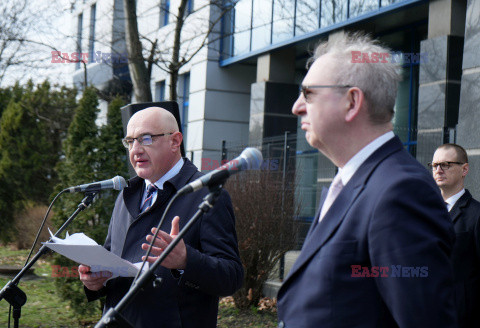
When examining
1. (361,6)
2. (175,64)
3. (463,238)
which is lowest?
(463,238)

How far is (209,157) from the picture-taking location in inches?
655

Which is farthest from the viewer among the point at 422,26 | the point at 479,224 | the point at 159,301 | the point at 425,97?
the point at 422,26

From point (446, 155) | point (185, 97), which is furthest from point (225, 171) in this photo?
point (185, 97)

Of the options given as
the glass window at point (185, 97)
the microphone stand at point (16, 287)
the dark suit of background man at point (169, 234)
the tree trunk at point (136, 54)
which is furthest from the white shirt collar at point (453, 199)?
the glass window at point (185, 97)

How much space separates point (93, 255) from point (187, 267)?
18.7 inches

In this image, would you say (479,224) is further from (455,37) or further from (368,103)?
(455,37)

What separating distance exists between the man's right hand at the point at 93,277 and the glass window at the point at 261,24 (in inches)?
493

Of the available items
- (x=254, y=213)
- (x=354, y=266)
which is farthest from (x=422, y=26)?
(x=354, y=266)

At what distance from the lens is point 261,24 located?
1605cm

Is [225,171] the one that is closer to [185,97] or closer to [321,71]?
[321,71]

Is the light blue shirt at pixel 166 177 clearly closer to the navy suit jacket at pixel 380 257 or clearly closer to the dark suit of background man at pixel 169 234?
the dark suit of background man at pixel 169 234

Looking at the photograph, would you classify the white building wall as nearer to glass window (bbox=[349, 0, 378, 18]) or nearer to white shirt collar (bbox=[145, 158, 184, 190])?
glass window (bbox=[349, 0, 378, 18])

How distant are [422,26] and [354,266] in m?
11.6

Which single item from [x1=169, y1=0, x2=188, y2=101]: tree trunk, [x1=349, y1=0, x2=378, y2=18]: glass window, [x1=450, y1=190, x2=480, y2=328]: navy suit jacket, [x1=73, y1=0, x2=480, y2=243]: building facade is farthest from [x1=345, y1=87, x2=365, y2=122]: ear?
[x1=349, y1=0, x2=378, y2=18]: glass window
